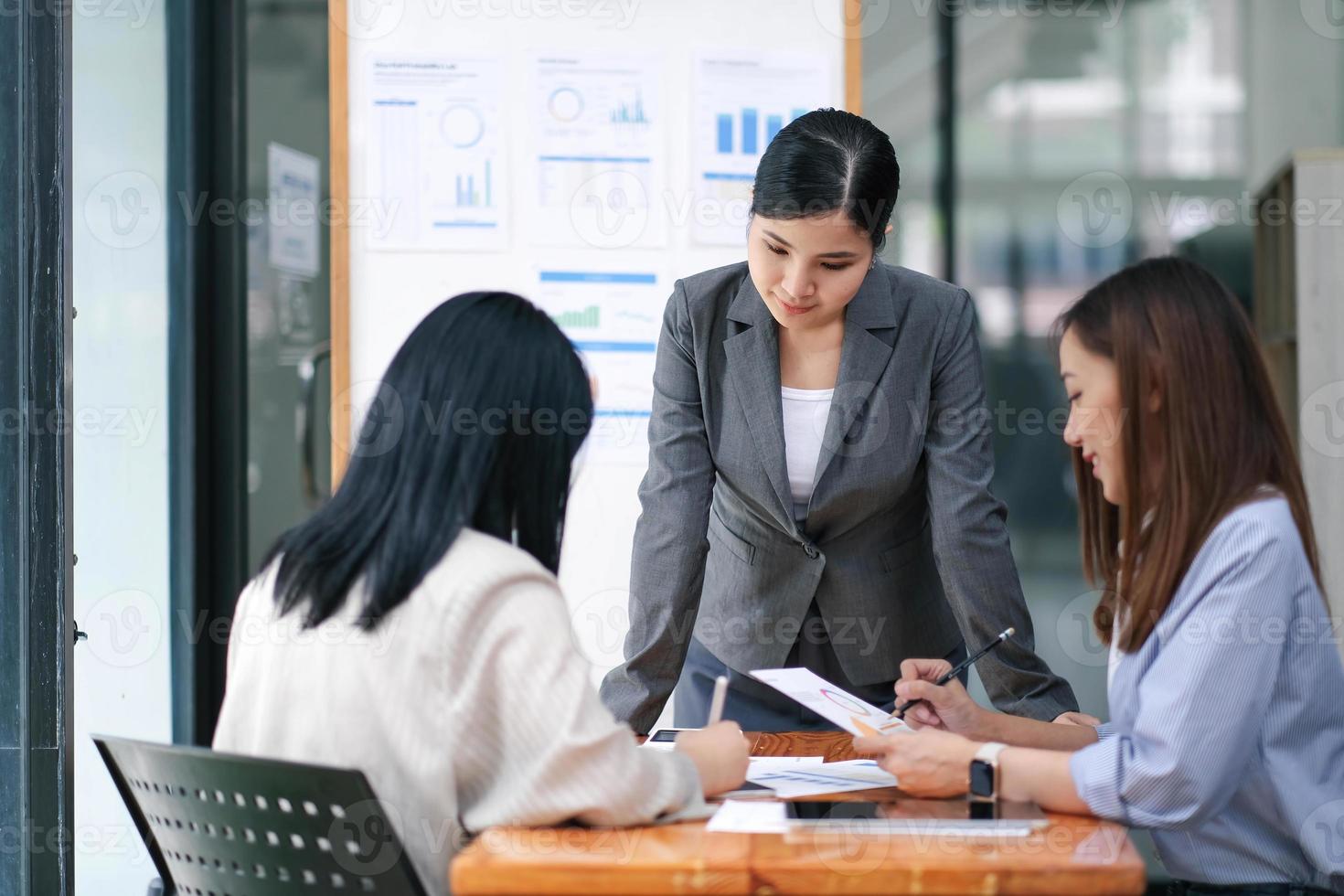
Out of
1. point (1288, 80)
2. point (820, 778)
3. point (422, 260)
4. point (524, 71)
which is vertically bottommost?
point (820, 778)

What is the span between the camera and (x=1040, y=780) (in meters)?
1.39

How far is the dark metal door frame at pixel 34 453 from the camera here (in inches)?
82.0

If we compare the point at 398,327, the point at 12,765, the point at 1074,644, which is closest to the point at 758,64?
the point at 398,327

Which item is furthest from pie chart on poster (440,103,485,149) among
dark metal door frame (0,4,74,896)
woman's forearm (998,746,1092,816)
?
woman's forearm (998,746,1092,816)

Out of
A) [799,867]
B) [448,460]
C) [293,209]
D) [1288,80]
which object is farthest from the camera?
[1288,80]

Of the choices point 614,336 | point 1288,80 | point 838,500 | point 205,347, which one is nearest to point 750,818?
point 838,500

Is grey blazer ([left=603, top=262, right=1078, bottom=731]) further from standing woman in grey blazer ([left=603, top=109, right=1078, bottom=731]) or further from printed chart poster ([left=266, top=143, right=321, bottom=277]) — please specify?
printed chart poster ([left=266, top=143, right=321, bottom=277])

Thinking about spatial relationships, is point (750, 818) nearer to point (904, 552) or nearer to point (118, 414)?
point (904, 552)

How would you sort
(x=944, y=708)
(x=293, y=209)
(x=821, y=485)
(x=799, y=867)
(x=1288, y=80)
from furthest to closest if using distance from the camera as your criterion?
(x=1288, y=80)
(x=293, y=209)
(x=821, y=485)
(x=944, y=708)
(x=799, y=867)

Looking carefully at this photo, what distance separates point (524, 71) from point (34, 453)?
4.19 ft

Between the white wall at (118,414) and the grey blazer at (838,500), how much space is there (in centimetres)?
119

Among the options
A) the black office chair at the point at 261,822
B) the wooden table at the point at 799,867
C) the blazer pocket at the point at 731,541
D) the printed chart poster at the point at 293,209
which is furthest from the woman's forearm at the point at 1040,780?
the printed chart poster at the point at 293,209

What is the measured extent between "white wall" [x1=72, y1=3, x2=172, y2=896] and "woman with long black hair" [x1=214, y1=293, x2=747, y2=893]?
1394 millimetres

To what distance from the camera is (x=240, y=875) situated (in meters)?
Result: 1.29
